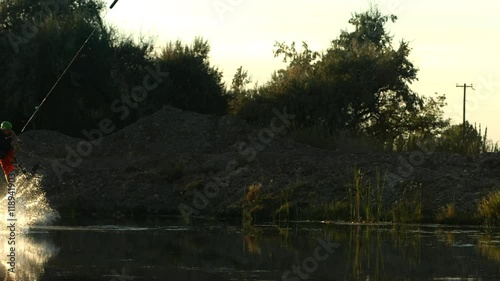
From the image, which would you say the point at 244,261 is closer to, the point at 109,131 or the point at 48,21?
the point at 109,131

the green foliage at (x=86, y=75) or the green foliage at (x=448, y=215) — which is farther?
the green foliage at (x=86, y=75)

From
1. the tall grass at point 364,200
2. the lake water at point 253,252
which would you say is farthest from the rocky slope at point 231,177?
the lake water at point 253,252

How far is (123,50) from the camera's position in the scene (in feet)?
215

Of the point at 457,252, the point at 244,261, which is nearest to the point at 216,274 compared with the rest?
the point at 244,261

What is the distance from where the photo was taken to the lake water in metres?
18.9

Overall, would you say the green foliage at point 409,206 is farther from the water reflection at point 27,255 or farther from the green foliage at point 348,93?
the green foliage at point 348,93

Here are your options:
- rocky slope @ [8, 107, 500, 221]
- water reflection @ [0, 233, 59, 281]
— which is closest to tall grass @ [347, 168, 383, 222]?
rocky slope @ [8, 107, 500, 221]

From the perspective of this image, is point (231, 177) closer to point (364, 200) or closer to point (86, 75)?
point (364, 200)

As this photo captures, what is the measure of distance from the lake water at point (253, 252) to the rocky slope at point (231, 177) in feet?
17.1

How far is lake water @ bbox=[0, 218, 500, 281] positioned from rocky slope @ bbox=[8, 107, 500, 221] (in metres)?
5.21

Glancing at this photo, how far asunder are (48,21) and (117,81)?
4.87 metres

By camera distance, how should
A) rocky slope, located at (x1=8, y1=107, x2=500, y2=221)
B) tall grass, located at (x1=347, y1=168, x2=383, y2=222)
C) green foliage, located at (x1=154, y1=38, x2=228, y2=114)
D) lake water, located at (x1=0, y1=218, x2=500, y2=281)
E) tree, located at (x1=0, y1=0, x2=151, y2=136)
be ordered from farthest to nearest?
green foliage, located at (x1=154, y1=38, x2=228, y2=114) < tree, located at (x1=0, y1=0, x2=151, y2=136) < rocky slope, located at (x1=8, y1=107, x2=500, y2=221) < tall grass, located at (x1=347, y1=168, x2=383, y2=222) < lake water, located at (x1=0, y1=218, x2=500, y2=281)

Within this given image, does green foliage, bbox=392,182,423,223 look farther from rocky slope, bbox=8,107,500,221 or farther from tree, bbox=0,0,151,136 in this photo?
tree, bbox=0,0,151,136

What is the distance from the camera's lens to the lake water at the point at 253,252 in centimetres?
1889
